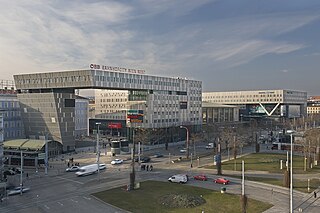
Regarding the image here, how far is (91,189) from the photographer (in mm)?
58312

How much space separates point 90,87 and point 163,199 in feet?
208

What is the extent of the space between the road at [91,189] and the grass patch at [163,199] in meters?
1.99

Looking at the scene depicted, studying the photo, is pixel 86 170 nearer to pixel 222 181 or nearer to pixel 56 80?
pixel 222 181

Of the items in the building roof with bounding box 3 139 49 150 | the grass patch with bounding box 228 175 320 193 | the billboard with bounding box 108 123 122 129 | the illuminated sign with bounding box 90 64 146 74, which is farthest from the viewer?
the billboard with bounding box 108 123 122 129

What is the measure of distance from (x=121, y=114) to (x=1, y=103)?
179 ft

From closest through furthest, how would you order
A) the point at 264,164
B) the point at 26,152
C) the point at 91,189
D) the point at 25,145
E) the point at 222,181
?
the point at 91,189 → the point at 222,181 → the point at 264,164 → the point at 26,152 → the point at 25,145

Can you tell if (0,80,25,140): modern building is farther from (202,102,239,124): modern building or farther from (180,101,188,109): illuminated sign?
(202,102,239,124): modern building

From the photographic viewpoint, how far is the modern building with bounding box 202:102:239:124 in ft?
553

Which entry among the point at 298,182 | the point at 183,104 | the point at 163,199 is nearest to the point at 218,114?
the point at 183,104

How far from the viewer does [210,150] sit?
111312 mm

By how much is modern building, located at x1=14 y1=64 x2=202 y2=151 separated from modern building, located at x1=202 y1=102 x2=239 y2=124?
114ft

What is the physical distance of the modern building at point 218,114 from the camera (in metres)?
168

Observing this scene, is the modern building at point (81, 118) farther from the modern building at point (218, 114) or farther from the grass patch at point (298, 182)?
the grass patch at point (298, 182)

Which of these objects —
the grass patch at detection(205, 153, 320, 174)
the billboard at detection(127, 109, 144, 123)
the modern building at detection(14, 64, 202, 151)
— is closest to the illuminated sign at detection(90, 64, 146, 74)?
the modern building at detection(14, 64, 202, 151)
